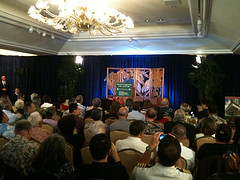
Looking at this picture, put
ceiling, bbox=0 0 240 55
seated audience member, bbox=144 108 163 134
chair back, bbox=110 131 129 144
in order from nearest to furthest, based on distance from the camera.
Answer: chair back, bbox=110 131 129 144, seated audience member, bbox=144 108 163 134, ceiling, bbox=0 0 240 55

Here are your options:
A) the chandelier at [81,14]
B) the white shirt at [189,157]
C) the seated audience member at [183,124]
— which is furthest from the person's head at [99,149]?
the chandelier at [81,14]

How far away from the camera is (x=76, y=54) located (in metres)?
10.5

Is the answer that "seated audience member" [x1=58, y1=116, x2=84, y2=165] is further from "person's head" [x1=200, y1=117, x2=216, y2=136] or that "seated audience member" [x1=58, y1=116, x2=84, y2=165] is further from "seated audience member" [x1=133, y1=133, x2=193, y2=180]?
"person's head" [x1=200, y1=117, x2=216, y2=136]

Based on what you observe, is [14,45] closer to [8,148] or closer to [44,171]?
[8,148]

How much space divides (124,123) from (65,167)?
211cm

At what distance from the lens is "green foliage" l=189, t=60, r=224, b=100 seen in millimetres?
8008

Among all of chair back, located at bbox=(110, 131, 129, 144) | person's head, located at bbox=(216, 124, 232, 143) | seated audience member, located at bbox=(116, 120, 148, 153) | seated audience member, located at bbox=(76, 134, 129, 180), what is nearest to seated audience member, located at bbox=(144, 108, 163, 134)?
chair back, located at bbox=(110, 131, 129, 144)

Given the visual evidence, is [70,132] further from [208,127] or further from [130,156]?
[208,127]

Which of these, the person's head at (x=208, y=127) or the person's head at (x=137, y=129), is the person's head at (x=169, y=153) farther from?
the person's head at (x=208, y=127)

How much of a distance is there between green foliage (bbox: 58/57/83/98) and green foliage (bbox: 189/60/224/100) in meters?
5.04

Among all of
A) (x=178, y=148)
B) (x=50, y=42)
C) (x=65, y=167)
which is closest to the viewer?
(x=178, y=148)

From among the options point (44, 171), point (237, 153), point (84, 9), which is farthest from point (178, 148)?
point (84, 9)

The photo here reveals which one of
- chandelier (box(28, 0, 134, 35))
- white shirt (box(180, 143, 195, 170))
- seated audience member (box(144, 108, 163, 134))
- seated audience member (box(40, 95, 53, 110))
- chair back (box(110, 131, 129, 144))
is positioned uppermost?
chandelier (box(28, 0, 134, 35))

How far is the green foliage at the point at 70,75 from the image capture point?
1024cm
